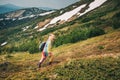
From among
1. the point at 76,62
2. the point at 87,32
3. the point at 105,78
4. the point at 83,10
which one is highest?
the point at 83,10

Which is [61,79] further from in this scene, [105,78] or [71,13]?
[71,13]

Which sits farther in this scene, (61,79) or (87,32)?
(87,32)

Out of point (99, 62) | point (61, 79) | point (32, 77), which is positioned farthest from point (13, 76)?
point (99, 62)

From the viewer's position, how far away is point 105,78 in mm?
18672

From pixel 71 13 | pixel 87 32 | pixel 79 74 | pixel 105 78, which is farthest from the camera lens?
pixel 71 13

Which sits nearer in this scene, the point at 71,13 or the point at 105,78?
the point at 105,78

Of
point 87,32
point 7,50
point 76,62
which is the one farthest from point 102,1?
point 76,62

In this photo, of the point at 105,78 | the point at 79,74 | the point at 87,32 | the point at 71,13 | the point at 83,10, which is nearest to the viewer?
the point at 105,78

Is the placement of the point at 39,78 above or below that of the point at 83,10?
below

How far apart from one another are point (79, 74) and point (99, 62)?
281cm

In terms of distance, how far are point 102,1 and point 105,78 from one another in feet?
460

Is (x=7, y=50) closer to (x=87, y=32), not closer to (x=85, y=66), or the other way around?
(x=87, y=32)

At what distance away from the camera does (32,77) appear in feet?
68.7

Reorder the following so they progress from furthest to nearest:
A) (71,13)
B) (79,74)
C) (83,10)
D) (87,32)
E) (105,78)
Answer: (71,13)
(83,10)
(87,32)
(79,74)
(105,78)
